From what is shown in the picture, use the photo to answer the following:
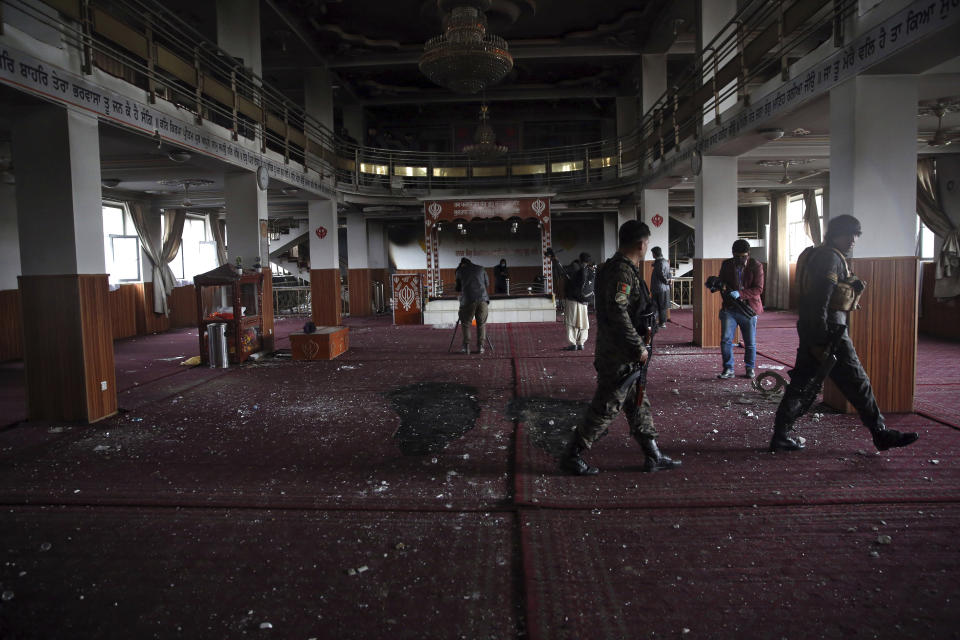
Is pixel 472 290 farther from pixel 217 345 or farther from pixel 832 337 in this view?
pixel 832 337

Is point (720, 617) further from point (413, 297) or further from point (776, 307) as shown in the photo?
point (776, 307)

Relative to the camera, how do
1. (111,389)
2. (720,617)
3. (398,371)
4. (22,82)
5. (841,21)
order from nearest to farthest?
(720,617)
(22,82)
(841,21)
(111,389)
(398,371)

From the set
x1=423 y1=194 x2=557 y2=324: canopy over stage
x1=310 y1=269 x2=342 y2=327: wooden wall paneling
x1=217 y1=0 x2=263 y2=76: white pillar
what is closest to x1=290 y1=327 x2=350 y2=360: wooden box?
x1=310 y1=269 x2=342 y2=327: wooden wall paneling

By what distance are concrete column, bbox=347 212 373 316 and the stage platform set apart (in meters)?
4.26

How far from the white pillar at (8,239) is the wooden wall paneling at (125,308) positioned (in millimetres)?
2624

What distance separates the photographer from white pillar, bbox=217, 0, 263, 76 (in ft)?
34.4

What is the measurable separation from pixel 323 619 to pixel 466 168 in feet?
58.8

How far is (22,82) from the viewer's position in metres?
4.90

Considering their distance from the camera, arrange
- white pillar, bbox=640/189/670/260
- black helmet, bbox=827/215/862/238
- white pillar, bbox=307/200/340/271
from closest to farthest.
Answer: black helmet, bbox=827/215/862/238 → white pillar, bbox=640/189/670/260 → white pillar, bbox=307/200/340/271

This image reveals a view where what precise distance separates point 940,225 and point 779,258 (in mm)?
6420

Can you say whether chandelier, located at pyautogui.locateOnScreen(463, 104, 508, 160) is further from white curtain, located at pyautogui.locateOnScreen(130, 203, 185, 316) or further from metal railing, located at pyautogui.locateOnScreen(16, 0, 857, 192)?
white curtain, located at pyautogui.locateOnScreen(130, 203, 185, 316)

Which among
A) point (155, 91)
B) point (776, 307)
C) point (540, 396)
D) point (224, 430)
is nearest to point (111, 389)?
point (224, 430)

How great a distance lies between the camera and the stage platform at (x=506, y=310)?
14734 millimetres

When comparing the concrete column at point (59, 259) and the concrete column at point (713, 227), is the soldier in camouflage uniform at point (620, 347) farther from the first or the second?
the concrete column at point (713, 227)
